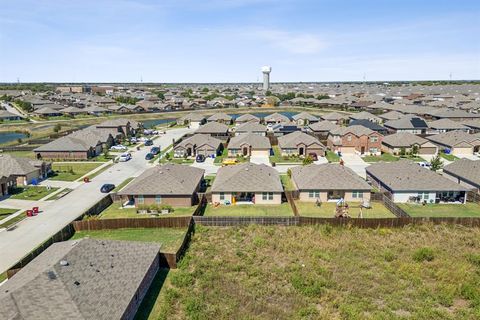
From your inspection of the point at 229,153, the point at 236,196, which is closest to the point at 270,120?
the point at 229,153

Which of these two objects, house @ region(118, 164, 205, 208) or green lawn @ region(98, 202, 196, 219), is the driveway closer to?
house @ region(118, 164, 205, 208)

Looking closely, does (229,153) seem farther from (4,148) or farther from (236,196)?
(4,148)

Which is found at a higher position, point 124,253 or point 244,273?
point 124,253

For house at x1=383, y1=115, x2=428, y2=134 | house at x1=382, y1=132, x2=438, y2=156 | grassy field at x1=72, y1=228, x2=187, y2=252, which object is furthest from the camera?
house at x1=383, y1=115, x2=428, y2=134

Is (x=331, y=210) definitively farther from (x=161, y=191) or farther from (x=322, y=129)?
(x=322, y=129)

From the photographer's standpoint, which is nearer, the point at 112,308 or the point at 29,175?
the point at 112,308

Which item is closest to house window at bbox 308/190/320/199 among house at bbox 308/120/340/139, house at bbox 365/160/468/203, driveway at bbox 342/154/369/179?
house at bbox 365/160/468/203

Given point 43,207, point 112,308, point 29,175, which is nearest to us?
point 112,308
